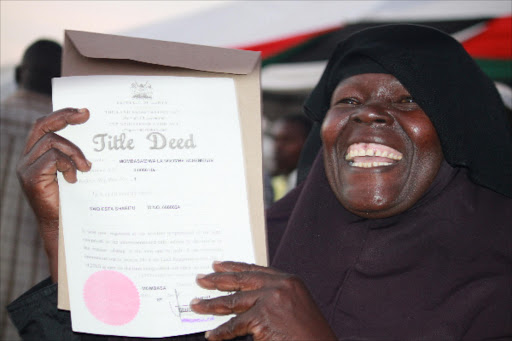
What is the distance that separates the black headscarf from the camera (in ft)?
5.18

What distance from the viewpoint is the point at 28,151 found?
5.02ft

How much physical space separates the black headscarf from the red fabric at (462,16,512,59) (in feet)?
11.1

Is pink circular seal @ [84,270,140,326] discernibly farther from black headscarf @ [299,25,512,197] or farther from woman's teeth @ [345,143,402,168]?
black headscarf @ [299,25,512,197]

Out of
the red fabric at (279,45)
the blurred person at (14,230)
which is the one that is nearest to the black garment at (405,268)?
the blurred person at (14,230)

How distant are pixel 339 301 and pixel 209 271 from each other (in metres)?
0.47

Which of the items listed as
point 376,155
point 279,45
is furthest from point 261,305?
point 279,45

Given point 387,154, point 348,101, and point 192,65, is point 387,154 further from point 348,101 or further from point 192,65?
point 192,65

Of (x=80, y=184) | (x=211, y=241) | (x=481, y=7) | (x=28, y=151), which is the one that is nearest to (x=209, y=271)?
(x=211, y=241)

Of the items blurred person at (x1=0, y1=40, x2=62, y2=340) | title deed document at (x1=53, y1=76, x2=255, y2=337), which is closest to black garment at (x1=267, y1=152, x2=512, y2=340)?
title deed document at (x1=53, y1=76, x2=255, y2=337)

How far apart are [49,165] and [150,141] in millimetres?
297

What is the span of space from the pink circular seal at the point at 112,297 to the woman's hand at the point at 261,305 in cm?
18

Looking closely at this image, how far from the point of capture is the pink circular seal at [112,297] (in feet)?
4.66

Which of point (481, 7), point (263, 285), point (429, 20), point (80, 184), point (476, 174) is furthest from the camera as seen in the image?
point (429, 20)

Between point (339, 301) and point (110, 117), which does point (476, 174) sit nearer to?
point (339, 301)
